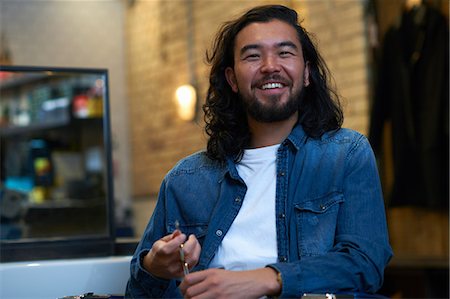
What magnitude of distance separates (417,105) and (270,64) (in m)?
2.58

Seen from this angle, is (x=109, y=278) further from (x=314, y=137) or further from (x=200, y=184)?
(x=314, y=137)

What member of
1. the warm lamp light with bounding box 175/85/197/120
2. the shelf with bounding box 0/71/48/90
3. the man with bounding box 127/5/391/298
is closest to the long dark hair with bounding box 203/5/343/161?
the man with bounding box 127/5/391/298

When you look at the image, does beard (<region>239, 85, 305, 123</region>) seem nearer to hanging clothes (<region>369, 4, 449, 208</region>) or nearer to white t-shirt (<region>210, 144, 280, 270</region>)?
white t-shirt (<region>210, 144, 280, 270</region>)

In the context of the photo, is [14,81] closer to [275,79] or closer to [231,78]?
[231,78]

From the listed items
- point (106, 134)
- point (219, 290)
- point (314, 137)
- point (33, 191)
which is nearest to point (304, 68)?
point (314, 137)

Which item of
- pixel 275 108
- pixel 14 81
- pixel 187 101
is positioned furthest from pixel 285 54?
pixel 187 101

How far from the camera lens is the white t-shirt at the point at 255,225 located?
5.94ft

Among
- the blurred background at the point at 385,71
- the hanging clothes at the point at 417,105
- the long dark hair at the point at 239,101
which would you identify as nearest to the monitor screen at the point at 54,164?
the blurred background at the point at 385,71

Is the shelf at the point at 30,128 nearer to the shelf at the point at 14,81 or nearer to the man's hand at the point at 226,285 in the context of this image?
the shelf at the point at 14,81

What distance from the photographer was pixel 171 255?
5.53 ft

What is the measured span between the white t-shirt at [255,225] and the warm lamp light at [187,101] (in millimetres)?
4181

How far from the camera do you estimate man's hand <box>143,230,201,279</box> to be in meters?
1.65

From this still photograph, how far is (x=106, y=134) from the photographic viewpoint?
2.87 m

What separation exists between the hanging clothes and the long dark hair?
215 centimetres
